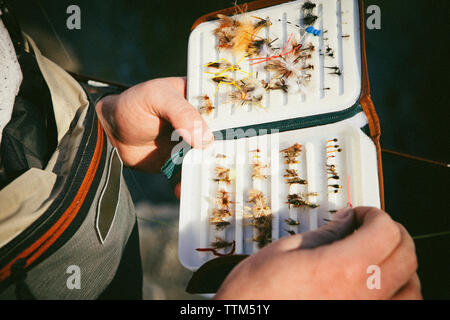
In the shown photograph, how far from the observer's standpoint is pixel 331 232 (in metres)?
0.64

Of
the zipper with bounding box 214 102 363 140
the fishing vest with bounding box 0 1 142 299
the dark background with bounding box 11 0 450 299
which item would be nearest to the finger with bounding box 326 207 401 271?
the zipper with bounding box 214 102 363 140

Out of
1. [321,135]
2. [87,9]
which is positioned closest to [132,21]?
[87,9]

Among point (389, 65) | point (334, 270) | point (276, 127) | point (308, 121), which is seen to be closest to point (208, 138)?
point (276, 127)

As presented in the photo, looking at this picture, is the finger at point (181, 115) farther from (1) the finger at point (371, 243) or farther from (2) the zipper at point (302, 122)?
(1) the finger at point (371, 243)

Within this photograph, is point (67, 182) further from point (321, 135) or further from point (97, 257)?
point (321, 135)

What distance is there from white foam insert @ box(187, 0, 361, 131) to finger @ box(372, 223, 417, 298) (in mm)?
496

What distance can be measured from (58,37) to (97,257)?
1.85 metres

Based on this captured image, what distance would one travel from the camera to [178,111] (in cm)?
104

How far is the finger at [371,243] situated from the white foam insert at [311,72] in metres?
0.45

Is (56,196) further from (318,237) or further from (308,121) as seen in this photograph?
(308,121)

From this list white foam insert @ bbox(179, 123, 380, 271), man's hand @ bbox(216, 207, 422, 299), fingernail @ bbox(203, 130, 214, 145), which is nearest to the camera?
man's hand @ bbox(216, 207, 422, 299)

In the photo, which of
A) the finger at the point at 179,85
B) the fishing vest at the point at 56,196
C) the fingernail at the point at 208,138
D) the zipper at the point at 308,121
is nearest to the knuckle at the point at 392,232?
the zipper at the point at 308,121

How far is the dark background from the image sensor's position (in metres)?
1.65

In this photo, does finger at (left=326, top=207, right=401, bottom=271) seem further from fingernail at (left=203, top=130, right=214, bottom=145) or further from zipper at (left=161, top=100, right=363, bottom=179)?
fingernail at (left=203, top=130, right=214, bottom=145)
